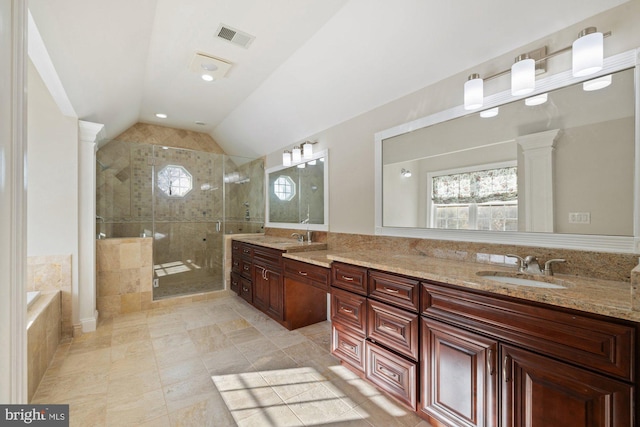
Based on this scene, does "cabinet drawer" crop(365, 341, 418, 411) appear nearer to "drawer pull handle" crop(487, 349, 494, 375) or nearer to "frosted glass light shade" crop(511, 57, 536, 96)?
"drawer pull handle" crop(487, 349, 494, 375)

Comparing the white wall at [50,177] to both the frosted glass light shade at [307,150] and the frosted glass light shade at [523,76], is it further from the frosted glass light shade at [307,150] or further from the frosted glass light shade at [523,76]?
the frosted glass light shade at [523,76]

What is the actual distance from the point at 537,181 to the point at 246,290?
3333mm

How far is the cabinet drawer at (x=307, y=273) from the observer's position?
2.39 meters

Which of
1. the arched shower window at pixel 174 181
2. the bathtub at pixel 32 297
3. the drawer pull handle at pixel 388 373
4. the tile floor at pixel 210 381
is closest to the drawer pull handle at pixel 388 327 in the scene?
the drawer pull handle at pixel 388 373

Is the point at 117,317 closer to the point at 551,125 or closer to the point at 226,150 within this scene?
the point at 226,150

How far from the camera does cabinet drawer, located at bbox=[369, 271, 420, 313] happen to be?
1.65 metres

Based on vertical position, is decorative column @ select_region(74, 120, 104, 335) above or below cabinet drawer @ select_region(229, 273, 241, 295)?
above

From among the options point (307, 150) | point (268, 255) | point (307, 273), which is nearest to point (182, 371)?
point (307, 273)

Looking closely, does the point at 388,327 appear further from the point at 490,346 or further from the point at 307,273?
the point at 307,273

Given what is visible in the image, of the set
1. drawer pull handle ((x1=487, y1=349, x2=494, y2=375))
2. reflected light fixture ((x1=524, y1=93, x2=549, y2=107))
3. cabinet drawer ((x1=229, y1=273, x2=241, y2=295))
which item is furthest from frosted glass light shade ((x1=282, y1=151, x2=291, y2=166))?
drawer pull handle ((x1=487, y1=349, x2=494, y2=375))

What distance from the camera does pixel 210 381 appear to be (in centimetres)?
206

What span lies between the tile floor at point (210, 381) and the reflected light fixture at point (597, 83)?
209 centimetres

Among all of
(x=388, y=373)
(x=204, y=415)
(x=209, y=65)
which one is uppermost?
(x=209, y=65)

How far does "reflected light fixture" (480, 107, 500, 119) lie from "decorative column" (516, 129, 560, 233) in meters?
0.24
